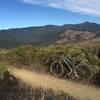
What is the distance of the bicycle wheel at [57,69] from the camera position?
1756cm

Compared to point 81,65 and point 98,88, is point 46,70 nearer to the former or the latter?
point 81,65

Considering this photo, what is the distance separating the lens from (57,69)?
17.8 meters

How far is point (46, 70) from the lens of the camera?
18391 mm

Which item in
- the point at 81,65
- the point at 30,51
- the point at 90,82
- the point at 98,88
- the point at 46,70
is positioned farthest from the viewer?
the point at 30,51

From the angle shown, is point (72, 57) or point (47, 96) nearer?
point (47, 96)

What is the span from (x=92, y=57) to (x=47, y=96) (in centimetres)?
871

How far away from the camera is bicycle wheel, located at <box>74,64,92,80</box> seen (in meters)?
16.6

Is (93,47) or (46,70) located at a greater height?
(93,47)

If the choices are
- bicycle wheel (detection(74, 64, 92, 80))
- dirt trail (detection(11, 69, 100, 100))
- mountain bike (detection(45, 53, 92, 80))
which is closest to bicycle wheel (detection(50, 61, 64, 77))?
mountain bike (detection(45, 53, 92, 80))

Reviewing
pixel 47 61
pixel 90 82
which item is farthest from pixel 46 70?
pixel 90 82

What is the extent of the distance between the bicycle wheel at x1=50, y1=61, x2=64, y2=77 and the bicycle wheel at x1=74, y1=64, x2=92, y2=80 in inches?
34.0

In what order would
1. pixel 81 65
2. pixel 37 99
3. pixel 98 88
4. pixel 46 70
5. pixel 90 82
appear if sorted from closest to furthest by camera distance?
pixel 37 99 → pixel 98 88 → pixel 90 82 → pixel 81 65 → pixel 46 70

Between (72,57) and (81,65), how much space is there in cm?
101

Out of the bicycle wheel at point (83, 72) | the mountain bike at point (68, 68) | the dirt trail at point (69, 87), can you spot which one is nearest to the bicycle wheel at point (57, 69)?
the mountain bike at point (68, 68)
